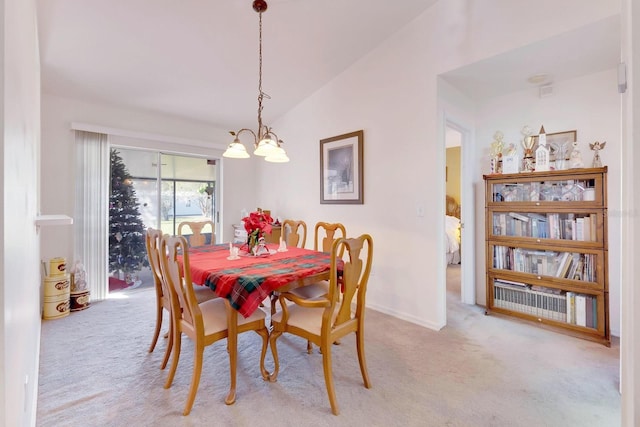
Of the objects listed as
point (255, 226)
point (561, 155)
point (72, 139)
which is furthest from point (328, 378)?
point (72, 139)

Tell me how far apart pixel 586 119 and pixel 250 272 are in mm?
3316

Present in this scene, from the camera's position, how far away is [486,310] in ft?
9.98

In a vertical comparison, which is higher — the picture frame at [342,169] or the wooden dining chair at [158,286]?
the picture frame at [342,169]

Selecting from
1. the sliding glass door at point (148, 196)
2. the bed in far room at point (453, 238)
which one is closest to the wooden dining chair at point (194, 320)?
the sliding glass door at point (148, 196)

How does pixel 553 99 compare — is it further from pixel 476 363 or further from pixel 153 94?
pixel 153 94

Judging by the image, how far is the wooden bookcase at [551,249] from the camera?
96.0 inches

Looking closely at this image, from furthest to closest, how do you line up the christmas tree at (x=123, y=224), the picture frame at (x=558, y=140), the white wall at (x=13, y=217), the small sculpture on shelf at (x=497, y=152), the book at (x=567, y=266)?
the christmas tree at (x=123, y=224)
the small sculpture on shelf at (x=497, y=152)
the picture frame at (x=558, y=140)
the book at (x=567, y=266)
the white wall at (x=13, y=217)

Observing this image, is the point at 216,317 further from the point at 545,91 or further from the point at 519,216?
the point at 545,91

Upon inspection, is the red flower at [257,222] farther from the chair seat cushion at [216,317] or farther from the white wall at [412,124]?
the white wall at [412,124]

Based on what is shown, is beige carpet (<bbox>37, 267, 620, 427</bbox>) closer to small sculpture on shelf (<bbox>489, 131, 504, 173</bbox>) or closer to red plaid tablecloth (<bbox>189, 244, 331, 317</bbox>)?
red plaid tablecloth (<bbox>189, 244, 331, 317</bbox>)

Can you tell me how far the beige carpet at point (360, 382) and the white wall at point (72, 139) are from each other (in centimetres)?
131

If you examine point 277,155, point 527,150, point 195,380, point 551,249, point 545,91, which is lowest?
point 195,380

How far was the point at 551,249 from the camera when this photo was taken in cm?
268

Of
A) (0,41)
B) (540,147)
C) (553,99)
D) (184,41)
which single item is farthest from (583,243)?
(184,41)
